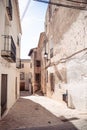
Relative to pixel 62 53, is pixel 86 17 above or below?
above

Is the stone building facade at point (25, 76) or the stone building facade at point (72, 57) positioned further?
the stone building facade at point (25, 76)

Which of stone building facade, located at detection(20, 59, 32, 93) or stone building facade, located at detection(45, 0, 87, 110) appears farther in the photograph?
stone building facade, located at detection(20, 59, 32, 93)

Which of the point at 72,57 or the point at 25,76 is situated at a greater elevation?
the point at 72,57

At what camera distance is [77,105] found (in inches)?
383

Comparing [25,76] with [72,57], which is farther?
[25,76]

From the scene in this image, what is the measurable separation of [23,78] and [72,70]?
93.1ft

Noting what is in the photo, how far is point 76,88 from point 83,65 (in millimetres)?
1406

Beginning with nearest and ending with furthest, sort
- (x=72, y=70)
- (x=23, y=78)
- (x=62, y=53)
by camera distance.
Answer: (x=72, y=70) → (x=62, y=53) → (x=23, y=78)

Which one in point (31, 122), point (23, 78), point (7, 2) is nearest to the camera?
point (31, 122)

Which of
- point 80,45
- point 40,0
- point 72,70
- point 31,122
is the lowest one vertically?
point 31,122

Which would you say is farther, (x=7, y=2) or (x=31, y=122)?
(x=7, y=2)

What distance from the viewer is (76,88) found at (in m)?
9.88

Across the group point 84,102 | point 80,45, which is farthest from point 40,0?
point 84,102

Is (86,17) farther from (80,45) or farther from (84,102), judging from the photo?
(84,102)
